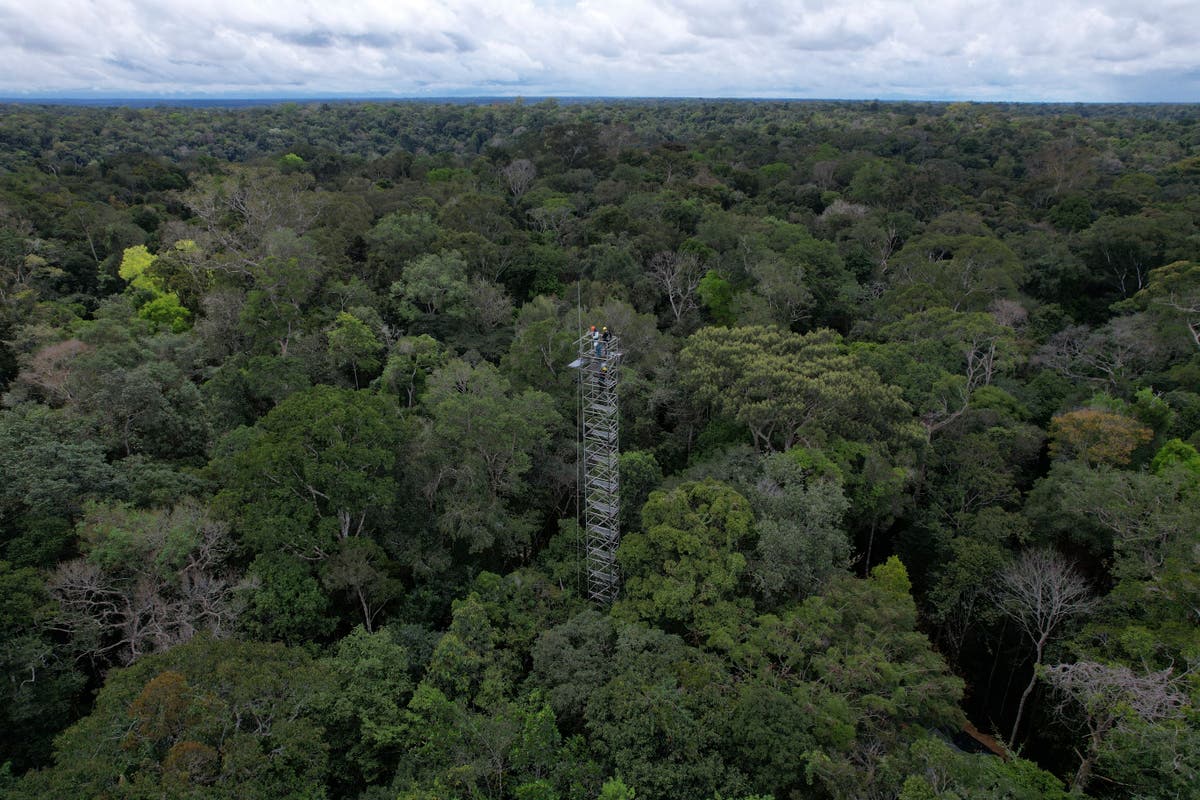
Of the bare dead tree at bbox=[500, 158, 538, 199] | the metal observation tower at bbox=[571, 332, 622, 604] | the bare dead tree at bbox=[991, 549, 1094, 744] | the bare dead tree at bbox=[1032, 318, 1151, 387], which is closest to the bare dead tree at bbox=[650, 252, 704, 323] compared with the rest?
the bare dead tree at bbox=[1032, 318, 1151, 387]

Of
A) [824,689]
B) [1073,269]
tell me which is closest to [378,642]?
[824,689]

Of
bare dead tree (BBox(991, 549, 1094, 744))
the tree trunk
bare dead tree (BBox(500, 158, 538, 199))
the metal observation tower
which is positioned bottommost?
the tree trunk

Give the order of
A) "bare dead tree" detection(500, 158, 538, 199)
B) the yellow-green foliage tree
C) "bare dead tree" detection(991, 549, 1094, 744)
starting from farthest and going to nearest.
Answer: "bare dead tree" detection(500, 158, 538, 199), the yellow-green foliage tree, "bare dead tree" detection(991, 549, 1094, 744)

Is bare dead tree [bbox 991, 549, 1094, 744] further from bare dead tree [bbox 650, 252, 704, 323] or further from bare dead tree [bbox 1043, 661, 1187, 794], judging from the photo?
bare dead tree [bbox 650, 252, 704, 323]

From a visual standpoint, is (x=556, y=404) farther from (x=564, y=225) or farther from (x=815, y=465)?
(x=564, y=225)

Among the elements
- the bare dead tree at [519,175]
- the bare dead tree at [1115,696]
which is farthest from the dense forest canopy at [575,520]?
the bare dead tree at [519,175]

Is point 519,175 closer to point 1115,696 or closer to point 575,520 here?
point 575,520

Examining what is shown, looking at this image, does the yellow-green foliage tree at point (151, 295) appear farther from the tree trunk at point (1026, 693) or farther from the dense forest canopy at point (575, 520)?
the tree trunk at point (1026, 693)
